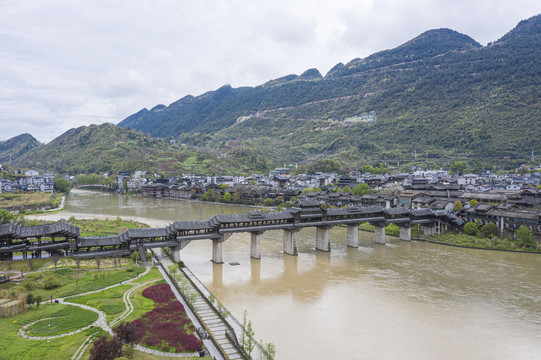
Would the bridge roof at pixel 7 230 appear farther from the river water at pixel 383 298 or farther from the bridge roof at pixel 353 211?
the bridge roof at pixel 353 211

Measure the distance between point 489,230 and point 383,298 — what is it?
27.7 m

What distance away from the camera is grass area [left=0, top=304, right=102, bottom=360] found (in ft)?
55.7

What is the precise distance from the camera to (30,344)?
1794cm

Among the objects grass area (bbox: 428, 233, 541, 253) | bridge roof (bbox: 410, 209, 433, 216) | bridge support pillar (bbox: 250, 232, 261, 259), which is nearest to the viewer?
bridge support pillar (bbox: 250, 232, 261, 259)

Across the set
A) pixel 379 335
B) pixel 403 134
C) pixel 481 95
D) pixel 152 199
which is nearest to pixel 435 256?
pixel 379 335

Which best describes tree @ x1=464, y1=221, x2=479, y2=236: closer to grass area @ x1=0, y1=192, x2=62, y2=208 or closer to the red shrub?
the red shrub

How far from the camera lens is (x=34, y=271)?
29.4 metres

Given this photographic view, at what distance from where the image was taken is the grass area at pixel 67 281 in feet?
82.2

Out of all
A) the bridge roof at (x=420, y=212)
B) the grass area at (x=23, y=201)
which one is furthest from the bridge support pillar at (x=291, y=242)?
the grass area at (x=23, y=201)

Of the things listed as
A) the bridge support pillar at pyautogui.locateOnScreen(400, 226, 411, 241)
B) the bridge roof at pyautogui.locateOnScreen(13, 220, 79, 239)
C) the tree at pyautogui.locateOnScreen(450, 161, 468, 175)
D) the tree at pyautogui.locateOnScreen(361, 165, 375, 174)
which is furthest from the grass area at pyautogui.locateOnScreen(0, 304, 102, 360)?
the tree at pyautogui.locateOnScreen(450, 161, 468, 175)

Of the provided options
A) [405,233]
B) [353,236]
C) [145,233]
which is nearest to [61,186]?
[145,233]

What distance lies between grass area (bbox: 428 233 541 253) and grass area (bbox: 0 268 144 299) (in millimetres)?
40396

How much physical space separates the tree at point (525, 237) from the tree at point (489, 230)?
12.4 ft

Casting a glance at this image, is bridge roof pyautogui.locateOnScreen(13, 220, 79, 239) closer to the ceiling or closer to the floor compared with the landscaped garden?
closer to the ceiling
